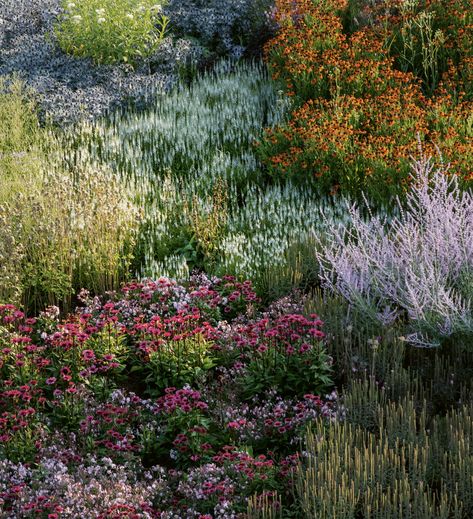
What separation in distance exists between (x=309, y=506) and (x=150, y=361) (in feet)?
6.25

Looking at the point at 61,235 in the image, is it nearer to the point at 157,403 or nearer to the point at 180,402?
the point at 157,403

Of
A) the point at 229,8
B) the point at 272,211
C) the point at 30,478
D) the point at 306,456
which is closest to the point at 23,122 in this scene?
the point at 272,211

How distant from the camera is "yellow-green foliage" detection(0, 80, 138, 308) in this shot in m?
6.11

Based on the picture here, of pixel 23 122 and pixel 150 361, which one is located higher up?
pixel 23 122

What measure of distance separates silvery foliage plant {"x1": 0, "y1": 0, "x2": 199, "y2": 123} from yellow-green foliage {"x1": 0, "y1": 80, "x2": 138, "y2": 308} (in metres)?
2.52

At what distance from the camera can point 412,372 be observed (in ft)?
16.1

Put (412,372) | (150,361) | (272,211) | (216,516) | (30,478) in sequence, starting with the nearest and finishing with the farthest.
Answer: (216,516) → (30,478) → (412,372) → (150,361) → (272,211)

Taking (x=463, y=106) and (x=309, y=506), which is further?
(x=463, y=106)

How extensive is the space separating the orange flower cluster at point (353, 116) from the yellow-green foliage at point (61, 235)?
1.71 m

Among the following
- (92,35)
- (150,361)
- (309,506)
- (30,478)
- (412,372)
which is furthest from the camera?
(92,35)

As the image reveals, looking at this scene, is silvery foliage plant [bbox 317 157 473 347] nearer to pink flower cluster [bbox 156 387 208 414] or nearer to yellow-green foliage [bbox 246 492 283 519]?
pink flower cluster [bbox 156 387 208 414]

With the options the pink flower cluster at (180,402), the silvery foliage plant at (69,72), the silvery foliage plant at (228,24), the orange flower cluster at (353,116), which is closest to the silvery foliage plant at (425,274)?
the pink flower cluster at (180,402)

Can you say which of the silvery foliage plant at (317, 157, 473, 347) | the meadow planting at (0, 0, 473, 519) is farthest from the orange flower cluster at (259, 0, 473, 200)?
the silvery foliage plant at (317, 157, 473, 347)

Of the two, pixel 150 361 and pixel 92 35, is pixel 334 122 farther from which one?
pixel 92 35
